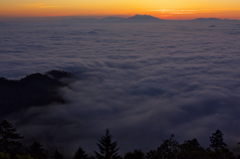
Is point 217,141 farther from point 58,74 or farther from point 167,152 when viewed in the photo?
point 58,74

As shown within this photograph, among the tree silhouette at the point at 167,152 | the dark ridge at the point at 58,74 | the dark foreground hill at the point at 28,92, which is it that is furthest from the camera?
the dark ridge at the point at 58,74

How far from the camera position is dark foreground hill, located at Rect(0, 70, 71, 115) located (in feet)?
202

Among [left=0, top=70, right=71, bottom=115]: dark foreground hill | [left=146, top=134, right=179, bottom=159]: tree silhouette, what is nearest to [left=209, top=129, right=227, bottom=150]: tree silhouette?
[left=146, top=134, right=179, bottom=159]: tree silhouette

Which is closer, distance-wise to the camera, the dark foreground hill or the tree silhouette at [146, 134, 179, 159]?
the tree silhouette at [146, 134, 179, 159]

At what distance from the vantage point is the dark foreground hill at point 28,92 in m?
61.7

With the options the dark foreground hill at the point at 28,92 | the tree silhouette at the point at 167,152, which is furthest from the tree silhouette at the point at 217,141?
the dark foreground hill at the point at 28,92

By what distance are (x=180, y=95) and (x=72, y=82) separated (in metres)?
53.9

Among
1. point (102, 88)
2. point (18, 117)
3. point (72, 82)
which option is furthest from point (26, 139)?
point (72, 82)

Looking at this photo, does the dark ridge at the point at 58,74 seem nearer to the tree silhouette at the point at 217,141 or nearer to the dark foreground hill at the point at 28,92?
the dark foreground hill at the point at 28,92

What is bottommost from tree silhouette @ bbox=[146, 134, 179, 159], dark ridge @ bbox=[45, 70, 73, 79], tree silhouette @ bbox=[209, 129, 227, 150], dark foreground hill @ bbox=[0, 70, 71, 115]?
tree silhouette @ bbox=[146, 134, 179, 159]

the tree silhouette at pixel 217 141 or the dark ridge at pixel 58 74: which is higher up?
the dark ridge at pixel 58 74

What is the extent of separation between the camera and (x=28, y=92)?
70688 mm

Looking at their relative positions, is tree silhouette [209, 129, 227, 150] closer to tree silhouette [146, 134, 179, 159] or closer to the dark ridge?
tree silhouette [146, 134, 179, 159]

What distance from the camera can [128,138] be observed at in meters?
47.1
